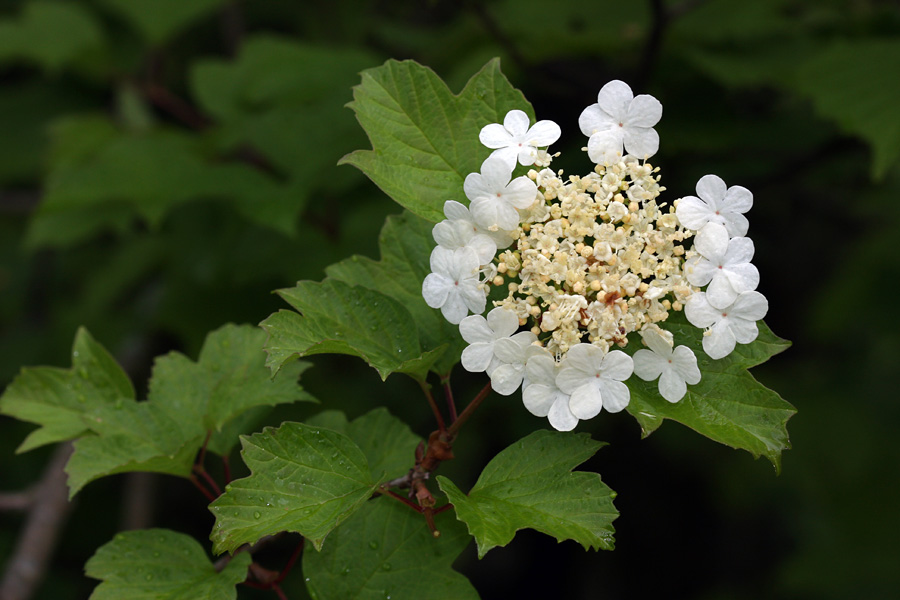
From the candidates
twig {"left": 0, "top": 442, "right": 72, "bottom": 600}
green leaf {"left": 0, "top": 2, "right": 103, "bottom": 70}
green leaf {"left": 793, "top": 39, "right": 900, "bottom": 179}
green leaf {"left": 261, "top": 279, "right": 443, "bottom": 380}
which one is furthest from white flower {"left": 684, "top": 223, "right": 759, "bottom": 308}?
green leaf {"left": 0, "top": 2, "right": 103, "bottom": 70}

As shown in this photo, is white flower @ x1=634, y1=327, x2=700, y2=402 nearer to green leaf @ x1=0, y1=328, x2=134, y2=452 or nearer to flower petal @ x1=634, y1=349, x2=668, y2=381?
flower petal @ x1=634, y1=349, x2=668, y2=381

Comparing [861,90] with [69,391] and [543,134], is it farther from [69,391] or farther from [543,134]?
[69,391]

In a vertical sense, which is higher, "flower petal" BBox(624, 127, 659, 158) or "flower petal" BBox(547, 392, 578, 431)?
"flower petal" BBox(624, 127, 659, 158)

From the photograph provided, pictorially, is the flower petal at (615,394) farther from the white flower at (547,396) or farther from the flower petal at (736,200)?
the flower petal at (736,200)

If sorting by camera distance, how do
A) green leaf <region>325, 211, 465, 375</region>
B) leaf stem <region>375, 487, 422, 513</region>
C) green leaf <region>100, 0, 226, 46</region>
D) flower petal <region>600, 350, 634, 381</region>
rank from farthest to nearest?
1. green leaf <region>100, 0, 226, 46</region>
2. green leaf <region>325, 211, 465, 375</region>
3. leaf stem <region>375, 487, 422, 513</region>
4. flower petal <region>600, 350, 634, 381</region>

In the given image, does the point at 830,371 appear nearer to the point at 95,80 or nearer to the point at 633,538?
the point at 633,538

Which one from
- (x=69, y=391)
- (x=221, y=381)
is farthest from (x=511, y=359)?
(x=69, y=391)

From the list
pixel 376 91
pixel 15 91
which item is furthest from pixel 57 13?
pixel 376 91
